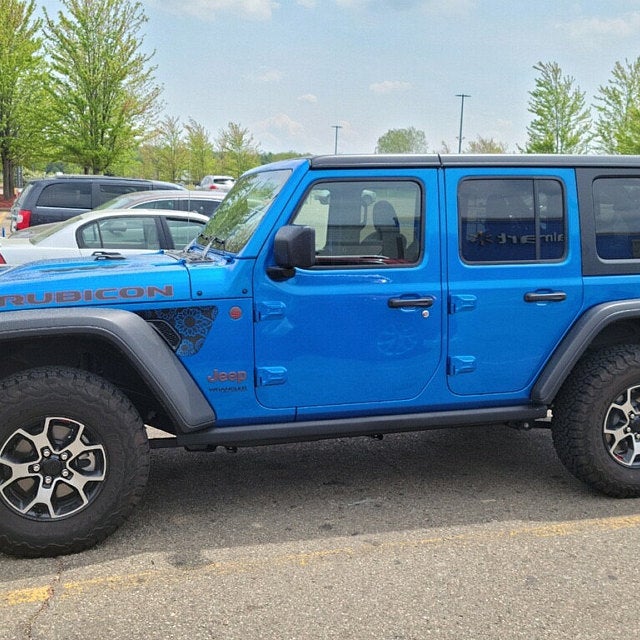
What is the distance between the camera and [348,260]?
389cm

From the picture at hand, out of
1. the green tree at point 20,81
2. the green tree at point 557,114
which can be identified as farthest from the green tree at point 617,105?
the green tree at point 20,81

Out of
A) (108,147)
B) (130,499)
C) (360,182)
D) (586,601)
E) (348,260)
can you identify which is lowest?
(586,601)

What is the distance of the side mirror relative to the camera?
11.7ft

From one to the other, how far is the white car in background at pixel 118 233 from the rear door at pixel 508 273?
4580mm

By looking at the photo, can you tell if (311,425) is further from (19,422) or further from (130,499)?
(19,422)

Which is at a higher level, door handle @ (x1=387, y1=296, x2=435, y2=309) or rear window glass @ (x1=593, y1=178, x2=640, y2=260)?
rear window glass @ (x1=593, y1=178, x2=640, y2=260)

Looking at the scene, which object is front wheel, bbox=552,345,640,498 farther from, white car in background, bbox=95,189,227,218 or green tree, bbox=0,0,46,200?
green tree, bbox=0,0,46,200

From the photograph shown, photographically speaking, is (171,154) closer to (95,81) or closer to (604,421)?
(95,81)

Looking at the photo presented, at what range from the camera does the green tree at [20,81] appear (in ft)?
96.4

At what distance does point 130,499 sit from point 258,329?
100 cm

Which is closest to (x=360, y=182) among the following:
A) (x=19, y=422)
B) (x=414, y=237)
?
(x=414, y=237)

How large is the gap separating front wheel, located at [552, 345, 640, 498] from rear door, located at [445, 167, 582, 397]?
0.89 ft

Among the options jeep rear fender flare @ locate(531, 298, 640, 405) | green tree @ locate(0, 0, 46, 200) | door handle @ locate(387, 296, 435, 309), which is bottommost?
jeep rear fender flare @ locate(531, 298, 640, 405)

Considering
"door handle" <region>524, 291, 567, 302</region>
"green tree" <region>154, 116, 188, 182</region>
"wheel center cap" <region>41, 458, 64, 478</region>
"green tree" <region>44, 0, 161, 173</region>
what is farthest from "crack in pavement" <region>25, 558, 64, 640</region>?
"green tree" <region>154, 116, 188, 182</region>
